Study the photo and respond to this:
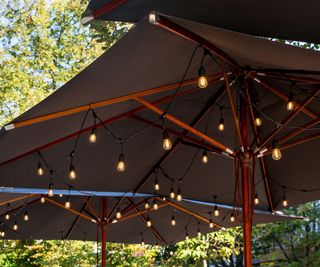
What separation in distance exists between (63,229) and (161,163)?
3.26m

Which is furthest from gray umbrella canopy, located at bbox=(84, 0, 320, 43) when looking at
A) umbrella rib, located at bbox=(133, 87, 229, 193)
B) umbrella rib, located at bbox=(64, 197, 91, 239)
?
umbrella rib, located at bbox=(64, 197, 91, 239)

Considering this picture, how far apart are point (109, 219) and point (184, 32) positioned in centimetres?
493

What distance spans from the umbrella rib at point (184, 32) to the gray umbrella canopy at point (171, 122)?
0.02 meters

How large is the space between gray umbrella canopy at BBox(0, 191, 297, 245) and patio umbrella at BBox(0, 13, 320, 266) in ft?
1.77

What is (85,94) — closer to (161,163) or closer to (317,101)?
(317,101)

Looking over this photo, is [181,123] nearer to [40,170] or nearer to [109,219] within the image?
[40,170]

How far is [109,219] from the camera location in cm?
714

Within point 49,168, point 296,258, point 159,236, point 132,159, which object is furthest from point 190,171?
point 296,258

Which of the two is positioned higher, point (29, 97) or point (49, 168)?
point (29, 97)

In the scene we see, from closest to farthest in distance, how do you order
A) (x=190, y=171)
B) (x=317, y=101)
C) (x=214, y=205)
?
(x=317, y=101) → (x=190, y=171) → (x=214, y=205)

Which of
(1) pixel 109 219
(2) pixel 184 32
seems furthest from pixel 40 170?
(1) pixel 109 219

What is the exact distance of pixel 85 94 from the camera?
123 inches

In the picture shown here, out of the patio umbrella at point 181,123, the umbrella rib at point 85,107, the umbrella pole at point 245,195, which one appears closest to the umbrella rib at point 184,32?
the patio umbrella at point 181,123

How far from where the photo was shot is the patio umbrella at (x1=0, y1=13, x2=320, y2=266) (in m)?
2.90
